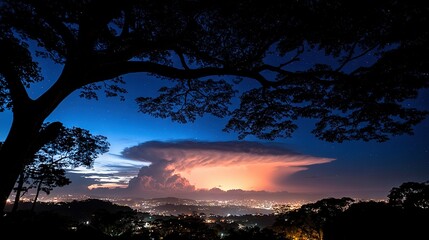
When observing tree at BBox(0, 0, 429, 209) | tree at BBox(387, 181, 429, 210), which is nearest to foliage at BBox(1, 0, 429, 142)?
tree at BBox(0, 0, 429, 209)

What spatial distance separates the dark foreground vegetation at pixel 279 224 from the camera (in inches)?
167

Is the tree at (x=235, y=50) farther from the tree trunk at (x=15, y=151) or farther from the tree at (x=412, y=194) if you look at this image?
the tree at (x=412, y=194)

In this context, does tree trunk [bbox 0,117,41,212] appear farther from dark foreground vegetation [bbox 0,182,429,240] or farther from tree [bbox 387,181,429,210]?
tree [bbox 387,181,429,210]

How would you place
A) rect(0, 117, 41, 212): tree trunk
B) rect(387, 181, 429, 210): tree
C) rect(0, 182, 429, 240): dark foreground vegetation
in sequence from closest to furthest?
rect(0, 182, 429, 240): dark foreground vegetation < rect(0, 117, 41, 212): tree trunk < rect(387, 181, 429, 210): tree

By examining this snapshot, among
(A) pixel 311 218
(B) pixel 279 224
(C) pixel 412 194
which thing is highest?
(C) pixel 412 194

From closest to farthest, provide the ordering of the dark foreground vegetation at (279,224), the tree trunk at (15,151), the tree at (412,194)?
the dark foreground vegetation at (279,224) < the tree trunk at (15,151) < the tree at (412,194)

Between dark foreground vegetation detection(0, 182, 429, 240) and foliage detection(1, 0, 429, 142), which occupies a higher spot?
foliage detection(1, 0, 429, 142)

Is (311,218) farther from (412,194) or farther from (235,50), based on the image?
(235,50)

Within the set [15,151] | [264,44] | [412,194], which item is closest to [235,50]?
[264,44]

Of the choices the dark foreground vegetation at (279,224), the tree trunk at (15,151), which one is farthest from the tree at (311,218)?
the tree trunk at (15,151)

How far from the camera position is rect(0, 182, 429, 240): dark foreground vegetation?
4.25m

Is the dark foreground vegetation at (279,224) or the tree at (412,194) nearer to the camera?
the dark foreground vegetation at (279,224)

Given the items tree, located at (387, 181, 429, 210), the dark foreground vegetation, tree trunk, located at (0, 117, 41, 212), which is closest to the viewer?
the dark foreground vegetation

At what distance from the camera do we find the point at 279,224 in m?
10.6
